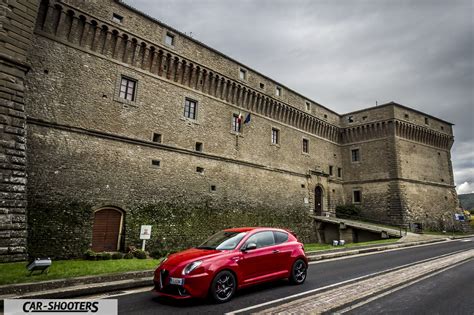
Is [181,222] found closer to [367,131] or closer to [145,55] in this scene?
[145,55]

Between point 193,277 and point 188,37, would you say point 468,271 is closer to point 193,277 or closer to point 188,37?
point 193,277

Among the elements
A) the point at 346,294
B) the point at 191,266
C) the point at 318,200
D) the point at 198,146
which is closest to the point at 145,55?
the point at 198,146

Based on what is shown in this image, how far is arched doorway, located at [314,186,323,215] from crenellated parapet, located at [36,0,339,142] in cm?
853

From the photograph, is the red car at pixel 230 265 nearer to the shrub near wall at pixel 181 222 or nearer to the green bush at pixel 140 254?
the green bush at pixel 140 254

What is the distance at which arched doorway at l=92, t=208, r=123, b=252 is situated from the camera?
13156 mm

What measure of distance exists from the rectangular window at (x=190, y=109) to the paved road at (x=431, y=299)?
15.2 metres

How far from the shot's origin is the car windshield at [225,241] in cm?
618

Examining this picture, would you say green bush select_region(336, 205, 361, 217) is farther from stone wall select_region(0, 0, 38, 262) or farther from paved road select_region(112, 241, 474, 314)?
stone wall select_region(0, 0, 38, 262)

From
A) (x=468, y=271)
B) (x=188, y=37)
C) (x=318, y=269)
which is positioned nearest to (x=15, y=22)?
(x=188, y=37)

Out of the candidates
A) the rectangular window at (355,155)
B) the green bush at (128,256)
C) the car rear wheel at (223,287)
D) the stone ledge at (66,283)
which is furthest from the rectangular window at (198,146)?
the rectangular window at (355,155)

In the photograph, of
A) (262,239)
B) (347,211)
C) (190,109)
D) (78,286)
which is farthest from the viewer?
(347,211)

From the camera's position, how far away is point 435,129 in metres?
32.9

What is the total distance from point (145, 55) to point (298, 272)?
1501 centimetres

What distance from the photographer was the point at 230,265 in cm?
559
